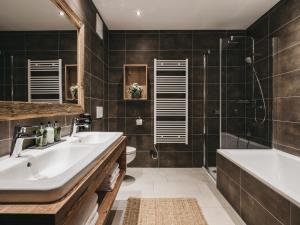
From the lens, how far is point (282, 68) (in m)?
2.93

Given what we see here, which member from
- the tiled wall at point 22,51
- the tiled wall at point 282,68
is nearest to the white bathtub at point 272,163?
the tiled wall at point 282,68

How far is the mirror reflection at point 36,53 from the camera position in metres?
1.38

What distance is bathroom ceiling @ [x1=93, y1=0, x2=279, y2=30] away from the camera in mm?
3092

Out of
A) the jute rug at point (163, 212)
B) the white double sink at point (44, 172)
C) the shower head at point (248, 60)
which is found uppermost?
the shower head at point (248, 60)

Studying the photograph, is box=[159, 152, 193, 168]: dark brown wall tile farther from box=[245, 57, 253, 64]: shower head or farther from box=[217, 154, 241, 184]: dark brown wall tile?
box=[245, 57, 253, 64]: shower head

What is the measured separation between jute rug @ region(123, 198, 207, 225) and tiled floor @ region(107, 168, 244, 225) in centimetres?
8

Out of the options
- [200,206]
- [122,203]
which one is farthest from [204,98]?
[122,203]

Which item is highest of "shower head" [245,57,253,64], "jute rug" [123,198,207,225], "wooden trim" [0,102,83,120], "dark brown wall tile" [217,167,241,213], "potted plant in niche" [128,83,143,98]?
"shower head" [245,57,253,64]

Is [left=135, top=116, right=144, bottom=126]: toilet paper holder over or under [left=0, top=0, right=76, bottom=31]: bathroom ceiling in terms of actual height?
under

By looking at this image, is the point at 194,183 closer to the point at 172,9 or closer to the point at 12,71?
the point at 172,9

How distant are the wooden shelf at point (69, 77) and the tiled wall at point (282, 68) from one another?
2424 mm

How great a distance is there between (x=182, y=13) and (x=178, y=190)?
2.50 metres

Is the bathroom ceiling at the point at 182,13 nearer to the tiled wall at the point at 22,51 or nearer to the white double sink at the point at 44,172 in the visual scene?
the tiled wall at the point at 22,51

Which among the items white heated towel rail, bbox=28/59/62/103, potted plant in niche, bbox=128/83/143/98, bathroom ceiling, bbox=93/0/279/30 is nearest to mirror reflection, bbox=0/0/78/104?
white heated towel rail, bbox=28/59/62/103
